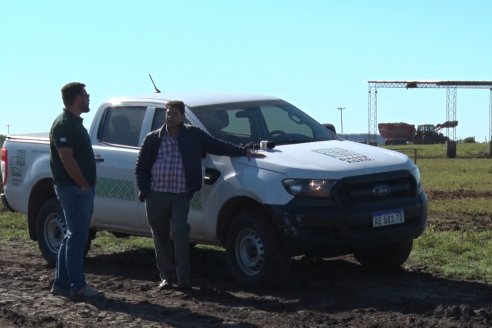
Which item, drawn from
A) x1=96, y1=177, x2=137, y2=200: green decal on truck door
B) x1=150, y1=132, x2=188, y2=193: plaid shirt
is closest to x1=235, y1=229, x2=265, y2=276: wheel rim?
x1=150, y1=132, x2=188, y2=193: plaid shirt

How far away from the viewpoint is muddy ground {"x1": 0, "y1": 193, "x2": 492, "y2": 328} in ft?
25.7

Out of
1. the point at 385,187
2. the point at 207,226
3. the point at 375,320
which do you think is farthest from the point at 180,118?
the point at 375,320

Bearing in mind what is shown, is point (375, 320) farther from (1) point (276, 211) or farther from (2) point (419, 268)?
(2) point (419, 268)

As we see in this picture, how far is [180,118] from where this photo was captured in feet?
30.0

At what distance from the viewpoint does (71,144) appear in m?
8.78

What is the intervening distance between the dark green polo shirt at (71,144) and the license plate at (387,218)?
2499 millimetres

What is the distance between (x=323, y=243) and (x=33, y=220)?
12.9 ft

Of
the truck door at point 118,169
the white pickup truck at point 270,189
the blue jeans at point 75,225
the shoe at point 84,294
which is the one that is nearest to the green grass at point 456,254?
the white pickup truck at point 270,189

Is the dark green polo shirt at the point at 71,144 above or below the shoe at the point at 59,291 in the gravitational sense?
above

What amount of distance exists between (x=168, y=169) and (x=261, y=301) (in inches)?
57.9

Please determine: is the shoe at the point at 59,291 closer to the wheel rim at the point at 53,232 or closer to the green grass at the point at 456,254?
the wheel rim at the point at 53,232

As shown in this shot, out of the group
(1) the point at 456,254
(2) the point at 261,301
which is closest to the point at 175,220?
(2) the point at 261,301

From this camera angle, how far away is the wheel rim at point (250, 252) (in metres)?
9.21

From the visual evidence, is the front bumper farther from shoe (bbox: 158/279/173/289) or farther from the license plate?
shoe (bbox: 158/279/173/289)
